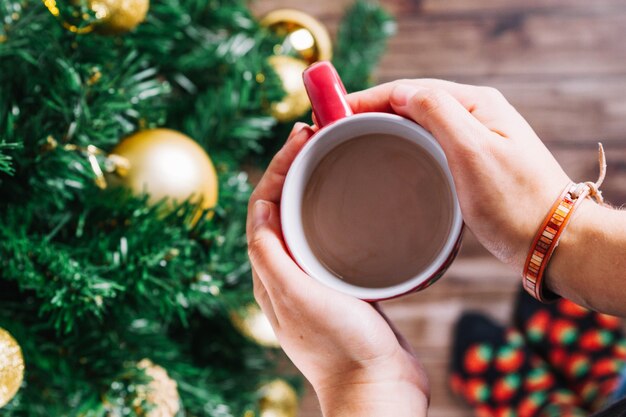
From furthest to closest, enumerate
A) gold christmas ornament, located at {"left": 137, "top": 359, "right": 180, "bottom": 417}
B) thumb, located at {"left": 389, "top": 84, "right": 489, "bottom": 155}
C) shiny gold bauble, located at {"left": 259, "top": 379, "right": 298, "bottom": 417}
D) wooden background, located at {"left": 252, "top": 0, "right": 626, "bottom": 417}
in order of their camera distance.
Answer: wooden background, located at {"left": 252, "top": 0, "right": 626, "bottom": 417} < shiny gold bauble, located at {"left": 259, "top": 379, "right": 298, "bottom": 417} < gold christmas ornament, located at {"left": 137, "top": 359, "right": 180, "bottom": 417} < thumb, located at {"left": 389, "top": 84, "right": 489, "bottom": 155}

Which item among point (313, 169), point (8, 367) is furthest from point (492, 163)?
point (8, 367)

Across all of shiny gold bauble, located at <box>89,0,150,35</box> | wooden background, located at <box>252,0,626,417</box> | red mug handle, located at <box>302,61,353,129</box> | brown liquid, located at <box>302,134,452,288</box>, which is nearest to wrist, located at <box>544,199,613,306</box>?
brown liquid, located at <box>302,134,452,288</box>

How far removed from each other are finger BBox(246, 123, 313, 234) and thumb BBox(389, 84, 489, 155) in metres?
0.10

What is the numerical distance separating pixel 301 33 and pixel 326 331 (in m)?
0.51

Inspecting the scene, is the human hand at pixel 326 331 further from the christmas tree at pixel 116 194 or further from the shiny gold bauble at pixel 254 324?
the shiny gold bauble at pixel 254 324

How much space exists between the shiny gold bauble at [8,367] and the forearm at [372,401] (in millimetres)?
264

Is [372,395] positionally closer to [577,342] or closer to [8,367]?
[8,367]

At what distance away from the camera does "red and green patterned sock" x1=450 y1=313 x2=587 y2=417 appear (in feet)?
3.88

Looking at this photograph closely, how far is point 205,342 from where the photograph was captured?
0.90 m

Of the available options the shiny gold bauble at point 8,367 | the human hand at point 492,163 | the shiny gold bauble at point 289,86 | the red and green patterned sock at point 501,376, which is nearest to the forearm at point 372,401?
the human hand at point 492,163

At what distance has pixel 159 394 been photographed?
63 centimetres

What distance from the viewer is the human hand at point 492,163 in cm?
51

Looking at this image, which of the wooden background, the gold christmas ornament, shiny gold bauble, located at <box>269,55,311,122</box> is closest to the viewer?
the gold christmas ornament

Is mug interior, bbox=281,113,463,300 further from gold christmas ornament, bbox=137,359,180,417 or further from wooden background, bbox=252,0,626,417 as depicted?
wooden background, bbox=252,0,626,417
